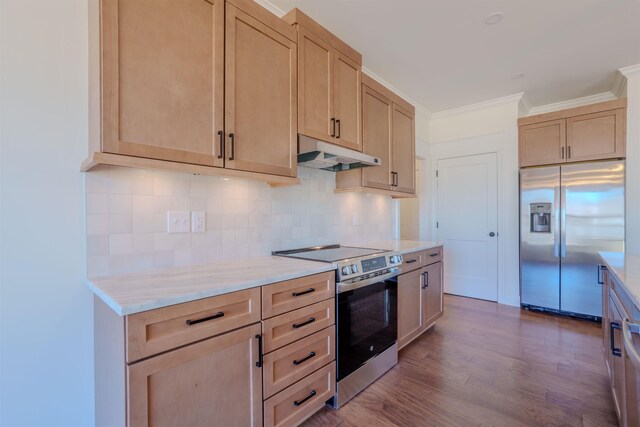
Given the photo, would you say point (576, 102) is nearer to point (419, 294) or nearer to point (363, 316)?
point (419, 294)

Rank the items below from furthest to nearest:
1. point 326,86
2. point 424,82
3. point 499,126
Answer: point 499,126 → point 424,82 → point 326,86

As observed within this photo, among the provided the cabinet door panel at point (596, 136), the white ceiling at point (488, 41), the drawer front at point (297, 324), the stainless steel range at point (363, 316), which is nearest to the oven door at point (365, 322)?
the stainless steel range at point (363, 316)

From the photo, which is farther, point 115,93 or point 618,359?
point 618,359

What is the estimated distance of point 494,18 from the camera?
2.30 metres

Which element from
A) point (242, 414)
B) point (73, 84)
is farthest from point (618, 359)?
point (73, 84)

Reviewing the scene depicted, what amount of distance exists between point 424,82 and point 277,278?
3.08 m

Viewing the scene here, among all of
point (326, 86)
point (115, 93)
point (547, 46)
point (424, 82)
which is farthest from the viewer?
point (424, 82)

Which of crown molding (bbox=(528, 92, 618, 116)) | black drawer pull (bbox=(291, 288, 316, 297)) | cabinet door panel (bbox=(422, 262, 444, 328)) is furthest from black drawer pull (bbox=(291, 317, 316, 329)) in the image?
crown molding (bbox=(528, 92, 618, 116))

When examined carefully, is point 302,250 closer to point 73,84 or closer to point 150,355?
point 150,355

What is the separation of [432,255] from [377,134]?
129 centimetres

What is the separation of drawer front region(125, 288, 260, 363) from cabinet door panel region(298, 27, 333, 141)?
1.16 meters

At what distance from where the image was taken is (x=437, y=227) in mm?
4441

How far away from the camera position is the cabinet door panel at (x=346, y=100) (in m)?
2.18

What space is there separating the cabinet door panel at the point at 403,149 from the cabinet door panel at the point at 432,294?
86cm
